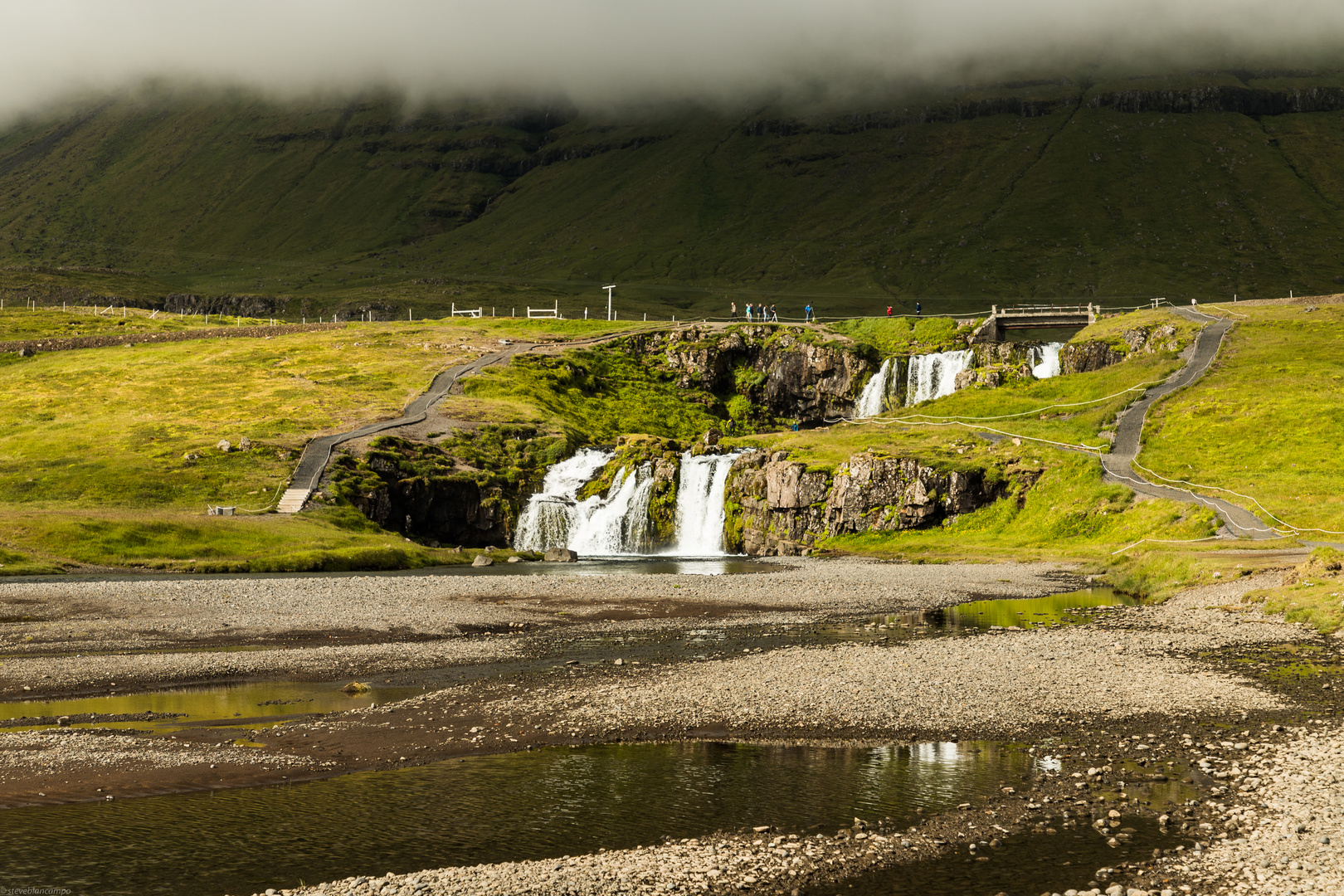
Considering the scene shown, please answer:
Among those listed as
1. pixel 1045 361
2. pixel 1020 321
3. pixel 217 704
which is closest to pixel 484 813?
pixel 217 704

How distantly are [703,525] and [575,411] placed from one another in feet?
160

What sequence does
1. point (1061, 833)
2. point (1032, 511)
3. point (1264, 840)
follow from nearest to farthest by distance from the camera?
point (1264, 840) → point (1061, 833) → point (1032, 511)

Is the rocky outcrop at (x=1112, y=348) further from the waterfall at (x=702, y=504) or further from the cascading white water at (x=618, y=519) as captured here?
the cascading white water at (x=618, y=519)

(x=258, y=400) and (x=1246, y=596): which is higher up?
(x=258, y=400)

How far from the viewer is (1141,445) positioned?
87812 mm

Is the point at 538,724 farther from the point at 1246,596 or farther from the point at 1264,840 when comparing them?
the point at 1246,596

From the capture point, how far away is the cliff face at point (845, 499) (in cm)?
8481

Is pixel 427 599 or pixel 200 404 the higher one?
pixel 200 404

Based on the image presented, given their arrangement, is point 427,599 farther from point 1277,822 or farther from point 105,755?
point 1277,822

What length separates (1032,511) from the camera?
262 feet

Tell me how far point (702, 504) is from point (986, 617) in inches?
2020

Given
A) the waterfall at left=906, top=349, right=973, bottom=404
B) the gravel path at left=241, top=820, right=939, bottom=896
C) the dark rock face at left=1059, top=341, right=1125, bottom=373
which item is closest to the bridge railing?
the waterfall at left=906, top=349, right=973, bottom=404

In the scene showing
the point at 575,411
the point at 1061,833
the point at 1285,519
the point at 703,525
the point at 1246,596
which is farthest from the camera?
the point at 575,411

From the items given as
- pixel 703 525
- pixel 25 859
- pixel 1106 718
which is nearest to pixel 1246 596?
pixel 1106 718
